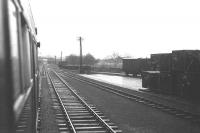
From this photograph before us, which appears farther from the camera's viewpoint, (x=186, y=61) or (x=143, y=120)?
(x=186, y=61)

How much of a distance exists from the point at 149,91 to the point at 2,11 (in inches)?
886

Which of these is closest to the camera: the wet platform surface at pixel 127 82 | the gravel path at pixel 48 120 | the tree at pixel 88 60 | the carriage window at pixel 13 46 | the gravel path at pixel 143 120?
the carriage window at pixel 13 46

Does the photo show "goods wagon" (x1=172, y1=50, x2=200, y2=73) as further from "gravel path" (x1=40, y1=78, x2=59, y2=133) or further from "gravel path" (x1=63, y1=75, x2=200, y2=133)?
"gravel path" (x1=40, y1=78, x2=59, y2=133)

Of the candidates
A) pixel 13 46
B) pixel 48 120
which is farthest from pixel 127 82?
pixel 13 46

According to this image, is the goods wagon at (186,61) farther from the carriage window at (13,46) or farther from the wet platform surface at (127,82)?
the carriage window at (13,46)

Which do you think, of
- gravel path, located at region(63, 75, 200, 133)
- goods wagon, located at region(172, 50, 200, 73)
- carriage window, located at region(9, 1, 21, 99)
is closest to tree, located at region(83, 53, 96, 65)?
goods wagon, located at region(172, 50, 200, 73)

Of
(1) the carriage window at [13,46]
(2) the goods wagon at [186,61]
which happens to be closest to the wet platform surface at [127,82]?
(2) the goods wagon at [186,61]

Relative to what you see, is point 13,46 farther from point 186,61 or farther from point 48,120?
point 186,61

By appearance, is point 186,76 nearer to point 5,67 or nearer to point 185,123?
point 185,123

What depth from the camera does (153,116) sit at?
13.3m

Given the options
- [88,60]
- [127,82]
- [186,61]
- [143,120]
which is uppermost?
[88,60]

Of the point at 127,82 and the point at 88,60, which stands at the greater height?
the point at 88,60

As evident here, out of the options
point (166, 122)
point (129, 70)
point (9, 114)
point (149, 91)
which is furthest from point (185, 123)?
point (129, 70)

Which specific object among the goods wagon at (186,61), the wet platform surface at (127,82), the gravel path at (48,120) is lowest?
the wet platform surface at (127,82)
